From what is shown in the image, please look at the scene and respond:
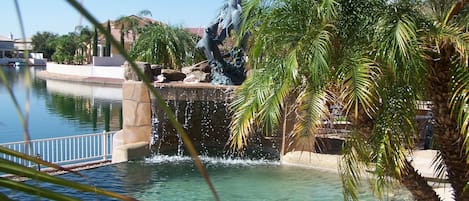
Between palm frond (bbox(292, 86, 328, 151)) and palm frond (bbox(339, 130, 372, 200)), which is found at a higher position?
palm frond (bbox(292, 86, 328, 151))

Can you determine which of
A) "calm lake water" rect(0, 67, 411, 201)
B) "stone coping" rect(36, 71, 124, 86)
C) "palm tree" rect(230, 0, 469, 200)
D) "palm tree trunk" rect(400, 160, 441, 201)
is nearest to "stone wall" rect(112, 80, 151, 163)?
"calm lake water" rect(0, 67, 411, 201)

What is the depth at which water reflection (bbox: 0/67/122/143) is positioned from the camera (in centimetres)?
1980

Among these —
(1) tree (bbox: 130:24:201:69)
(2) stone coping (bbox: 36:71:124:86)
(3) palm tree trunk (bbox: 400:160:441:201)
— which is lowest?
(3) palm tree trunk (bbox: 400:160:441:201)

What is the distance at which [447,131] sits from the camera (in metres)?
5.14

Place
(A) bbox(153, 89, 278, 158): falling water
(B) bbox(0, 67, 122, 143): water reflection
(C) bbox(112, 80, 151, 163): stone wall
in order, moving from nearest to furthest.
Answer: (C) bbox(112, 80, 151, 163): stone wall
(A) bbox(153, 89, 278, 158): falling water
(B) bbox(0, 67, 122, 143): water reflection

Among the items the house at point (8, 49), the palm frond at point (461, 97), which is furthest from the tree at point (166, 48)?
the palm frond at point (461, 97)

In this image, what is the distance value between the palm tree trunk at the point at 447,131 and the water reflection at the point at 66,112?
9795 mm

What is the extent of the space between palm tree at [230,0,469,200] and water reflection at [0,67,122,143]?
8.96m

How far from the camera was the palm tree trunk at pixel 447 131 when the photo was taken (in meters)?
4.93

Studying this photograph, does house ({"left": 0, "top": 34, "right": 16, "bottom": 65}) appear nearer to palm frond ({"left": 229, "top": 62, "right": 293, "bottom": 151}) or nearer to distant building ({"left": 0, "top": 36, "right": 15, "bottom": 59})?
distant building ({"left": 0, "top": 36, "right": 15, "bottom": 59})

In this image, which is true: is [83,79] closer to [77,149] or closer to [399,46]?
[77,149]

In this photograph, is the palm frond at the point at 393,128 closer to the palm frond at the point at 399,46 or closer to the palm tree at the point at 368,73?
the palm tree at the point at 368,73

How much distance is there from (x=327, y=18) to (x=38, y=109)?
1011 inches

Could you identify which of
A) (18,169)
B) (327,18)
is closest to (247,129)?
(327,18)
